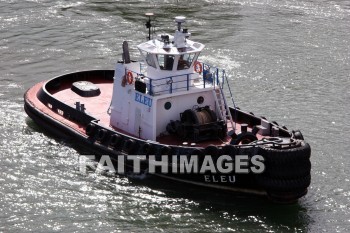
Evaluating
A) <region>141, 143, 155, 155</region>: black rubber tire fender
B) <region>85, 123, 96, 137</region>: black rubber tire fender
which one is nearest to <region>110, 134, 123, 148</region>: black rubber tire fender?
<region>85, 123, 96, 137</region>: black rubber tire fender

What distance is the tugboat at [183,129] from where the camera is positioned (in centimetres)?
1700

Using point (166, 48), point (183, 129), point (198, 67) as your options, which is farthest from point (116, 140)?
point (198, 67)

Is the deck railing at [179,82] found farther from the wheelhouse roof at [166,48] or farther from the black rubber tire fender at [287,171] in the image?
the black rubber tire fender at [287,171]

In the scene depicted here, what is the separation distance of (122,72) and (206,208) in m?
4.87

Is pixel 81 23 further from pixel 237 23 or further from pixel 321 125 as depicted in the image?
pixel 321 125

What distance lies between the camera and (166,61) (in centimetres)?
1922

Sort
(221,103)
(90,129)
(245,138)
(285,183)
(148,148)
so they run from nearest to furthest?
(285,183), (245,138), (148,148), (221,103), (90,129)

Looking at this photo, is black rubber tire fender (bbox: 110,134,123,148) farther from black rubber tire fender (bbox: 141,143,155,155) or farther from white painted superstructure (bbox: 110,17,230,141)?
black rubber tire fender (bbox: 141,143,155,155)

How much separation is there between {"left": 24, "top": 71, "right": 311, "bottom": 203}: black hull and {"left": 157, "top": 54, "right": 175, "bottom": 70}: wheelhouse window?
2.18 meters

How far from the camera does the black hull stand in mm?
16750

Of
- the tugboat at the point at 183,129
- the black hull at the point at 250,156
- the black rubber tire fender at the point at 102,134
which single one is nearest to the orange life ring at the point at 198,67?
the tugboat at the point at 183,129

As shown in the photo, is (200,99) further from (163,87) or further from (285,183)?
(285,183)

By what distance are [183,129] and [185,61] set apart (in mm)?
2060

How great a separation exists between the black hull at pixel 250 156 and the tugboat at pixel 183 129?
0.02 m
